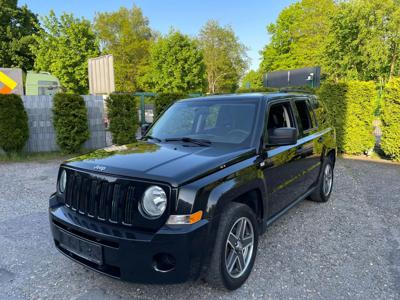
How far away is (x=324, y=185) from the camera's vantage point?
516 centimetres

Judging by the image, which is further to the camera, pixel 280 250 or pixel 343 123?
pixel 343 123

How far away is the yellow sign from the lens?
9.30m

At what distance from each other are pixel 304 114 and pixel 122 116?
702cm

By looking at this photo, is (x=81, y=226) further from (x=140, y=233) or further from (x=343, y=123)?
(x=343, y=123)

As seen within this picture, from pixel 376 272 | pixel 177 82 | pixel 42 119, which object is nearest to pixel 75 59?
pixel 177 82

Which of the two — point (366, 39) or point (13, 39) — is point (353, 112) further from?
point (13, 39)

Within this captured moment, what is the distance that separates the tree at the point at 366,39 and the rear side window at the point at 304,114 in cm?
2088

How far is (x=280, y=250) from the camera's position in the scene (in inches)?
141

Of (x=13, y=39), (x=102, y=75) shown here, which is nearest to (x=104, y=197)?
(x=102, y=75)

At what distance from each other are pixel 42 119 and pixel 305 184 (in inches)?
347

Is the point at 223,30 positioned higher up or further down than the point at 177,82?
higher up

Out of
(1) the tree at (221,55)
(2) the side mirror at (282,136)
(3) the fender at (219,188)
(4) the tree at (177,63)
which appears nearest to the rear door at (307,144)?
(2) the side mirror at (282,136)

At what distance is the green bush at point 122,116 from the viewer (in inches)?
393

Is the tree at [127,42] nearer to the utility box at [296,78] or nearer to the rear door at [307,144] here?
the utility box at [296,78]
